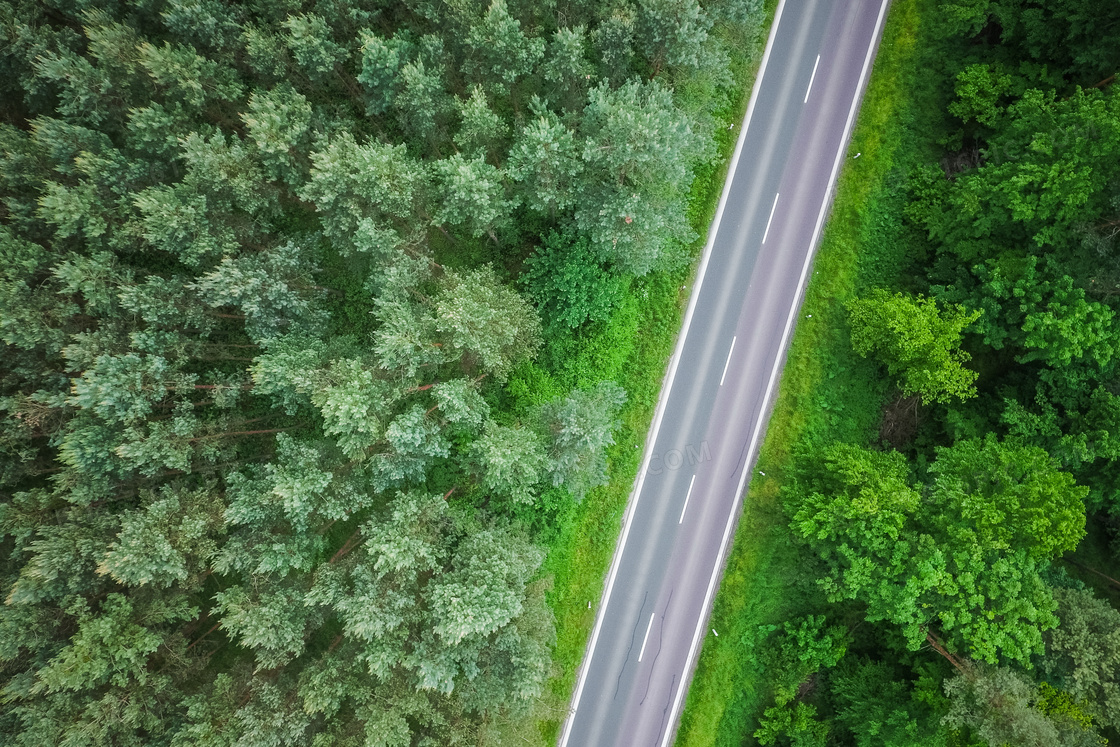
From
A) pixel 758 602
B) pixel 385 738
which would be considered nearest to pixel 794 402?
pixel 758 602

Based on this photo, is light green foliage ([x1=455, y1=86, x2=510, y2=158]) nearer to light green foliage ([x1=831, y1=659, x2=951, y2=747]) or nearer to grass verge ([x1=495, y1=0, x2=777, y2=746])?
grass verge ([x1=495, y1=0, x2=777, y2=746])

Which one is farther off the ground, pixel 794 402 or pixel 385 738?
pixel 794 402

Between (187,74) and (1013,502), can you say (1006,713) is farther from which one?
(187,74)

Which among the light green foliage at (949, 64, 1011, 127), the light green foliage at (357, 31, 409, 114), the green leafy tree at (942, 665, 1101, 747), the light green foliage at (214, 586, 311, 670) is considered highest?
the light green foliage at (949, 64, 1011, 127)

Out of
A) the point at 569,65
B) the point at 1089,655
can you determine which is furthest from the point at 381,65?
the point at 1089,655

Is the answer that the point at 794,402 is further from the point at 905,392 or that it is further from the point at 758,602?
the point at 758,602

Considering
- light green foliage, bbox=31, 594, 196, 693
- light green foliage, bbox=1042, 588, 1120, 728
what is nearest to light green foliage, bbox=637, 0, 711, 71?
light green foliage, bbox=1042, 588, 1120, 728
